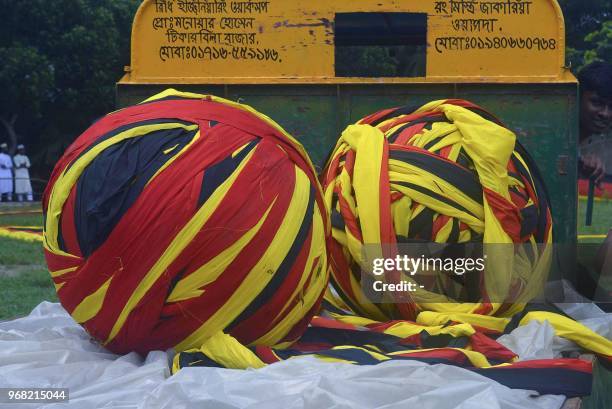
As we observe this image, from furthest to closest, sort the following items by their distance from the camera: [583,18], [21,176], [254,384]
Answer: [583,18] → [21,176] → [254,384]

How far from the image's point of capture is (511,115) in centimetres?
539

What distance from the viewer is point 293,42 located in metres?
5.59

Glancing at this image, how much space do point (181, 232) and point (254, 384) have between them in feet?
1.78

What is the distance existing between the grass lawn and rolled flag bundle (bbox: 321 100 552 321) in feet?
6.59

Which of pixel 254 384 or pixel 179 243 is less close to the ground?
pixel 179 243

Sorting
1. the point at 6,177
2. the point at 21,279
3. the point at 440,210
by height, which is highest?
the point at 440,210

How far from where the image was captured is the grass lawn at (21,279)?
6254 mm

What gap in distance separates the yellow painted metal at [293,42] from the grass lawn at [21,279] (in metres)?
1.78

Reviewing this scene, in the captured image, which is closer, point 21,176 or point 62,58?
point 21,176

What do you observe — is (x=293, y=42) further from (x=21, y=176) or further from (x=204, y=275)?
(x=21, y=176)

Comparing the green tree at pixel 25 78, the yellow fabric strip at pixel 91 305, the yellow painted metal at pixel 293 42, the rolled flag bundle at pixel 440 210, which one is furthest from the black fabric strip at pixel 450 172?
the green tree at pixel 25 78

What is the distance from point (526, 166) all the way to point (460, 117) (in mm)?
372

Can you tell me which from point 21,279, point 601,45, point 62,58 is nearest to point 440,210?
point 21,279

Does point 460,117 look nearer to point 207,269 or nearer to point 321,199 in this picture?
point 321,199
